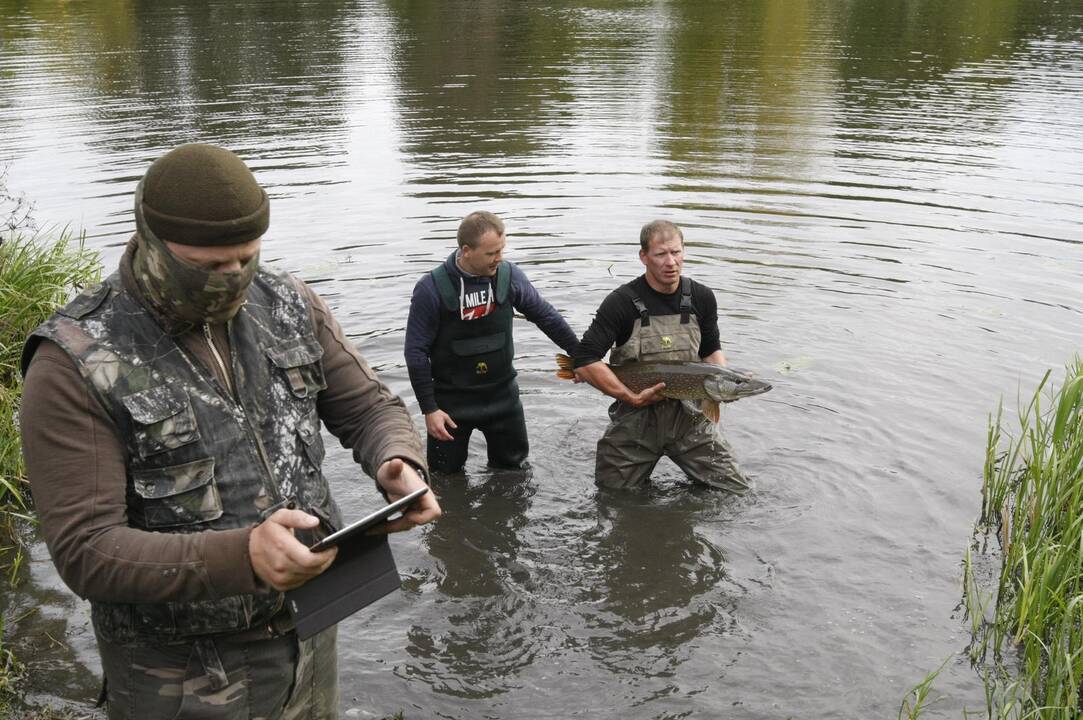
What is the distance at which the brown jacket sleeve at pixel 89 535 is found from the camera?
2.72 metres

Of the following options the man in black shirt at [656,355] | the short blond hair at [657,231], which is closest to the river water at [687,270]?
the man in black shirt at [656,355]

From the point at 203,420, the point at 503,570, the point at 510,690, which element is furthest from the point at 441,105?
the point at 203,420

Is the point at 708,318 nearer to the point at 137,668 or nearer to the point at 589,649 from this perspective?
the point at 589,649

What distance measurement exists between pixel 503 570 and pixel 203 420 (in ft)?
13.0

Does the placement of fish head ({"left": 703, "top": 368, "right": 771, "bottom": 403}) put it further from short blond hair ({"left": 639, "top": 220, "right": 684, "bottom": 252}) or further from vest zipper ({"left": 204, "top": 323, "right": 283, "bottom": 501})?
vest zipper ({"left": 204, "top": 323, "right": 283, "bottom": 501})

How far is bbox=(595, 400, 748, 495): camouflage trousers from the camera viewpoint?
734 cm

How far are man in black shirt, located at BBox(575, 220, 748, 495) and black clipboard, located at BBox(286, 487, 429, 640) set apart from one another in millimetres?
4133

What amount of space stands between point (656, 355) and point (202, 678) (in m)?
4.57

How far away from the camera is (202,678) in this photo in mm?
3100

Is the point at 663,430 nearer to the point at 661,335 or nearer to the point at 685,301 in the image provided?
the point at 661,335

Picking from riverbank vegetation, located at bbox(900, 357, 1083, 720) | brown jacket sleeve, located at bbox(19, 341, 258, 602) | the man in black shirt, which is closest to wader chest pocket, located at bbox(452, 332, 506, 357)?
the man in black shirt

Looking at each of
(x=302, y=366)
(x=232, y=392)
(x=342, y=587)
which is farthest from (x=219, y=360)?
(x=342, y=587)

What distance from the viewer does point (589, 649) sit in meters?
5.81

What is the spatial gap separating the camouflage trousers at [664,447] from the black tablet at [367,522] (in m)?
4.56
